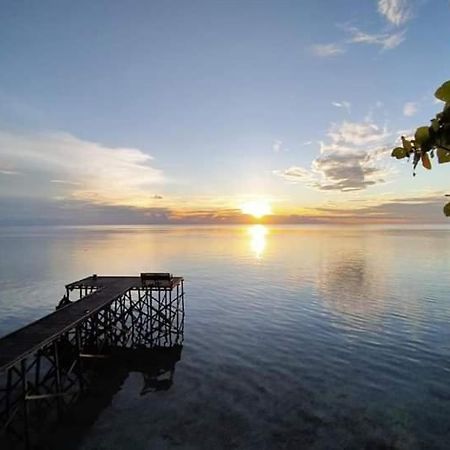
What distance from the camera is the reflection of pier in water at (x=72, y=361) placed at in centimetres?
1741

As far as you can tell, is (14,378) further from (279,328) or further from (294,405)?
(279,328)

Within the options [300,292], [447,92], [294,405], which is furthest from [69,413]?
[300,292]

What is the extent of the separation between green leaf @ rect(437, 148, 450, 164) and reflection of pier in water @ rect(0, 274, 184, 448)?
17.5 m

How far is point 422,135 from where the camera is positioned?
6.84ft

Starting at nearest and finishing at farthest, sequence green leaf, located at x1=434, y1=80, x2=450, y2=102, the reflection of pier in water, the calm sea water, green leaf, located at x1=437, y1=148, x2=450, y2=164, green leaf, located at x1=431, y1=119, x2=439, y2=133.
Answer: green leaf, located at x1=434, y1=80, x2=450, y2=102, green leaf, located at x1=431, y1=119, x2=439, y2=133, green leaf, located at x1=437, y1=148, x2=450, y2=164, the reflection of pier in water, the calm sea water

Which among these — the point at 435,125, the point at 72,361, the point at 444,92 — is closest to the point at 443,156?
the point at 435,125

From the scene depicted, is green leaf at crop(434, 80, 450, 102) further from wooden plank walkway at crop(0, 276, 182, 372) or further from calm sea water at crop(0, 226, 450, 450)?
calm sea water at crop(0, 226, 450, 450)

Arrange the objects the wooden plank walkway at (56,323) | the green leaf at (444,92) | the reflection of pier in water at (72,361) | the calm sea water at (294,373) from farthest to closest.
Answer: the calm sea water at (294,373), the reflection of pier in water at (72,361), the wooden plank walkway at (56,323), the green leaf at (444,92)

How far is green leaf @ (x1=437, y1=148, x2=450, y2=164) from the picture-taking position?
2.19 m

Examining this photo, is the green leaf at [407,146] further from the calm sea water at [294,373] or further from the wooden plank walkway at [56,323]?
the calm sea water at [294,373]

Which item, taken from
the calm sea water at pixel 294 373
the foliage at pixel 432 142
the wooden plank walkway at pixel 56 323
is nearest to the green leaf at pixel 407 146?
the foliage at pixel 432 142

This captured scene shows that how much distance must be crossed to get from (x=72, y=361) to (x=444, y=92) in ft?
91.3

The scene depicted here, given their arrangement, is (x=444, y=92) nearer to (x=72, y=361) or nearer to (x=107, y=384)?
(x=107, y=384)

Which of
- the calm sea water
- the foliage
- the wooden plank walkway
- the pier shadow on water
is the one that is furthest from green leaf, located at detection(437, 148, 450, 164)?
the pier shadow on water
